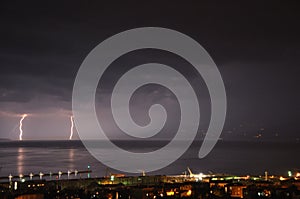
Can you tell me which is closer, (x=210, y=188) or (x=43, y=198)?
(x=43, y=198)

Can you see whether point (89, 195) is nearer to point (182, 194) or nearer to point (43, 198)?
point (43, 198)

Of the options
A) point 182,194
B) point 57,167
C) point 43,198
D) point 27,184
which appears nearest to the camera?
point 43,198

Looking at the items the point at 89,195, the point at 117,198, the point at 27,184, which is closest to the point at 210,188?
the point at 117,198

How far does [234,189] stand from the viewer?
1662cm

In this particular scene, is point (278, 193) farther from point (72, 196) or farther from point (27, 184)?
point (27, 184)

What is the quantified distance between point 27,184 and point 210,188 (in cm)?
1075

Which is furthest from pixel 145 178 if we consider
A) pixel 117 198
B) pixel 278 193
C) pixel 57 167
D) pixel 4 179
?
pixel 57 167

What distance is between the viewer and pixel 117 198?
14906 mm

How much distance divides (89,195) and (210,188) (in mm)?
5526

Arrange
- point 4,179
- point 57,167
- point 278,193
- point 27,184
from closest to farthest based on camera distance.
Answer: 1. point 278,193
2. point 27,184
3. point 4,179
4. point 57,167

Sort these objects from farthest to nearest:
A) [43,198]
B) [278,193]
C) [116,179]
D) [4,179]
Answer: [4,179] → [116,179] → [278,193] → [43,198]

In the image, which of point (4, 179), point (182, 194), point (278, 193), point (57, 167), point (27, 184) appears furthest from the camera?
point (57, 167)

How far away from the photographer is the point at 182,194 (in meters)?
16.2

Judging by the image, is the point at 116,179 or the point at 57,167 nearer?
the point at 116,179
